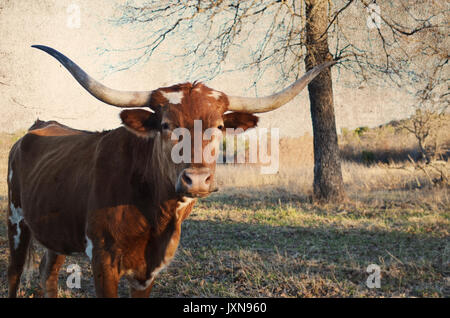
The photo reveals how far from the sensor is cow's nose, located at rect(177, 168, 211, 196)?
2662 millimetres

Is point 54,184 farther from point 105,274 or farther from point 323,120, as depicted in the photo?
point 323,120

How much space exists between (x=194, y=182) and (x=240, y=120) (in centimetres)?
102

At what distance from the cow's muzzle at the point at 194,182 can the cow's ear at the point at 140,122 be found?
70 cm

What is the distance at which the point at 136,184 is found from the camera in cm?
324

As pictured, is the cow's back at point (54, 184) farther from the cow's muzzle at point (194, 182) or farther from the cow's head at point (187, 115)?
the cow's muzzle at point (194, 182)

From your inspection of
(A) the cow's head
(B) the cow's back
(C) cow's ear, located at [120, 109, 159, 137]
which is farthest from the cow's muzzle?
(B) the cow's back

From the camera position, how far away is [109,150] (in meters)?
3.44

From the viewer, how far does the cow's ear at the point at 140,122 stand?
10.4 ft

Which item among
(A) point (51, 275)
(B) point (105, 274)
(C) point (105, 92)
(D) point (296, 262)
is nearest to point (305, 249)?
(D) point (296, 262)

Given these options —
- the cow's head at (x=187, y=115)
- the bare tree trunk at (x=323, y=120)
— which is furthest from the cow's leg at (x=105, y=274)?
the bare tree trunk at (x=323, y=120)

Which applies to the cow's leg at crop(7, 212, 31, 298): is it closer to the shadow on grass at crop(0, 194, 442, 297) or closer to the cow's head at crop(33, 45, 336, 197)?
the shadow on grass at crop(0, 194, 442, 297)

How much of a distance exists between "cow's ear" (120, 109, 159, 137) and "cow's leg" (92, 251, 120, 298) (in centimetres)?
96
